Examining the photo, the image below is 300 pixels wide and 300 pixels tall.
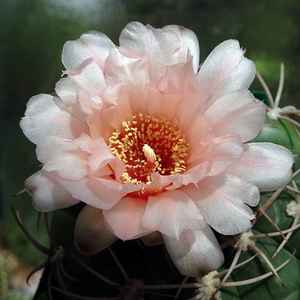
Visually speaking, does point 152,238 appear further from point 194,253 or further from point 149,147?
point 149,147

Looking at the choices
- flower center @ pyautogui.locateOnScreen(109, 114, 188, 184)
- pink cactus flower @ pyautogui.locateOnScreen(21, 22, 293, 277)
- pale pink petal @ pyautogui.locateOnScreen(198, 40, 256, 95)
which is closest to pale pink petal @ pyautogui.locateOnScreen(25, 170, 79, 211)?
pink cactus flower @ pyautogui.locateOnScreen(21, 22, 293, 277)

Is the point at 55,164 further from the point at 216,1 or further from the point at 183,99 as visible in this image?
the point at 216,1

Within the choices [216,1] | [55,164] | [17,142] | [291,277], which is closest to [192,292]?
[291,277]

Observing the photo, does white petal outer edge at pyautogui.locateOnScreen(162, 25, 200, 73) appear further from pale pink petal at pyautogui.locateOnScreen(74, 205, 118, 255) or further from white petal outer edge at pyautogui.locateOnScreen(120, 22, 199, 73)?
pale pink petal at pyautogui.locateOnScreen(74, 205, 118, 255)

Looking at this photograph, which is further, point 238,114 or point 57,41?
point 57,41

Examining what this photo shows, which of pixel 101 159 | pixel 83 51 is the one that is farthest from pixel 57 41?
pixel 101 159

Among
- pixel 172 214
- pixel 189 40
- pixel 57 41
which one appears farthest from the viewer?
pixel 57 41
